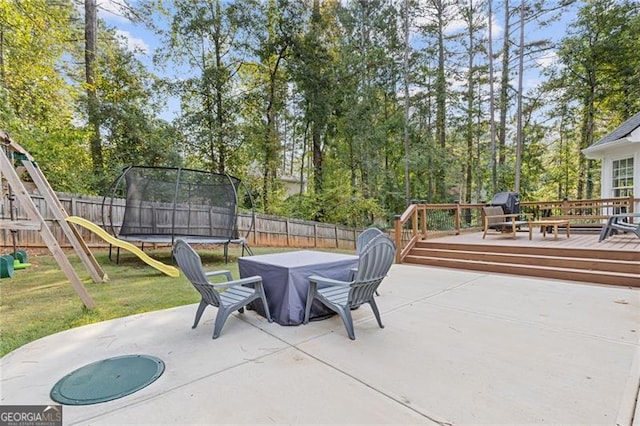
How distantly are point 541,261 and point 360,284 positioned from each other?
15.6ft

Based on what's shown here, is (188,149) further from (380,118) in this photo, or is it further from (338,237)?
(380,118)

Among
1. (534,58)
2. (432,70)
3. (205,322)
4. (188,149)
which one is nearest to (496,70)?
(534,58)

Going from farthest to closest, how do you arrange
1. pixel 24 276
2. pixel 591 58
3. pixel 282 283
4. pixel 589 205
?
pixel 591 58 < pixel 589 205 < pixel 24 276 < pixel 282 283

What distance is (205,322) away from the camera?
322cm

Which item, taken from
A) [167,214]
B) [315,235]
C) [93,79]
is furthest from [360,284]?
[93,79]

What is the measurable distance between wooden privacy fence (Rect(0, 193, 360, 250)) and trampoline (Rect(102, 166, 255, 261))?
→ 29cm

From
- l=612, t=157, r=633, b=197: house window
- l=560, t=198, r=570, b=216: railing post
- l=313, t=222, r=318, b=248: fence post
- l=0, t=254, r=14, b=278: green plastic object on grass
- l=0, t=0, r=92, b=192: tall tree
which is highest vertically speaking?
l=0, t=0, r=92, b=192: tall tree

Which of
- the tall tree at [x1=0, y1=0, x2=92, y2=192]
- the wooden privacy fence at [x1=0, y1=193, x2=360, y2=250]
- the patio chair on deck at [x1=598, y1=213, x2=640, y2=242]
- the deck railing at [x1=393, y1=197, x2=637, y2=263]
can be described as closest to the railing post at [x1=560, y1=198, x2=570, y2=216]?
the deck railing at [x1=393, y1=197, x2=637, y2=263]

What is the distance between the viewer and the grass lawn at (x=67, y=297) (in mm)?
3049

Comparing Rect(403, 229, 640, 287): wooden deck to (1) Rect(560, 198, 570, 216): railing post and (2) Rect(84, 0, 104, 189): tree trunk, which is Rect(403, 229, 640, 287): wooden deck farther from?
(2) Rect(84, 0, 104, 189): tree trunk

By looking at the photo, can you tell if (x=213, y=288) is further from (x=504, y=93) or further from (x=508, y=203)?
(x=504, y=93)

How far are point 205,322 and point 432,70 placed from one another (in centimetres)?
1557

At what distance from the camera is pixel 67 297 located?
4.00 metres

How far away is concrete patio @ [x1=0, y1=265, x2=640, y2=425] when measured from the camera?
67.5 inches
